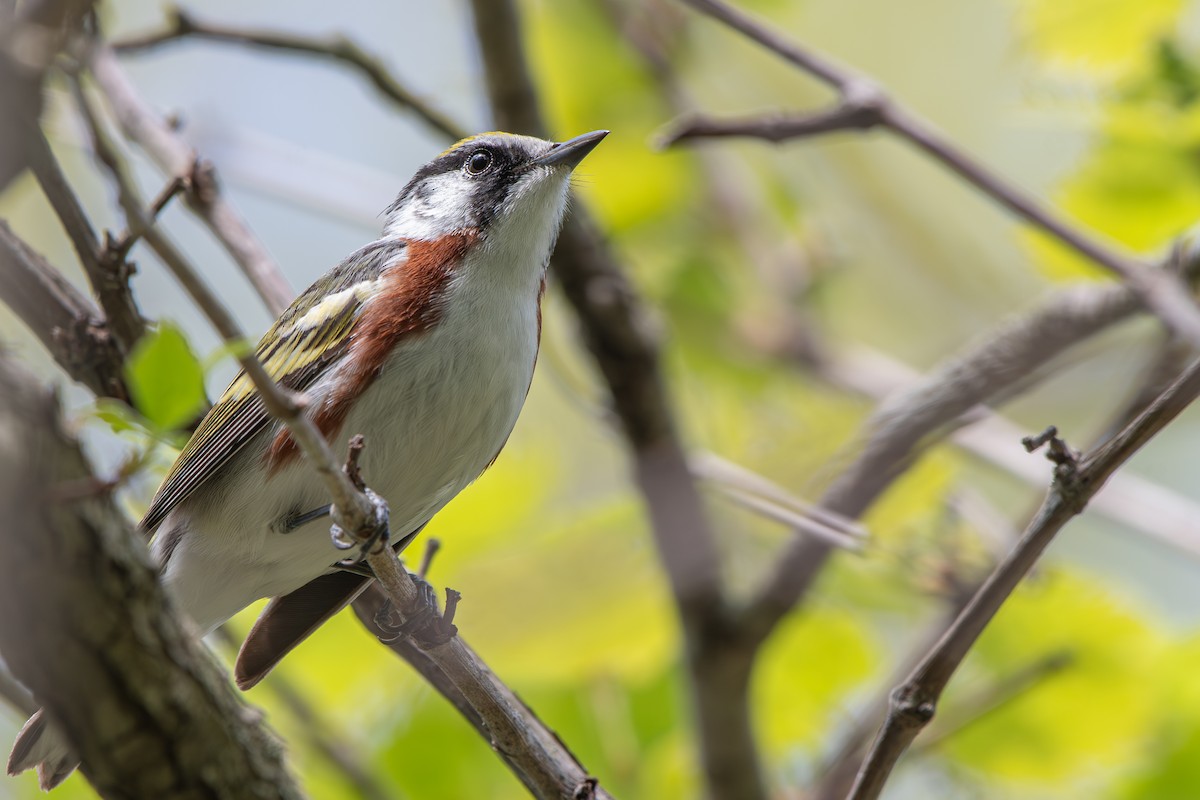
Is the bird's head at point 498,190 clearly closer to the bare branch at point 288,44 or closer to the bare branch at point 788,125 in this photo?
the bare branch at point 288,44

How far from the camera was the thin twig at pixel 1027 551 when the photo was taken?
1973 mm

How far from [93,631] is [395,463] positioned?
1659 mm

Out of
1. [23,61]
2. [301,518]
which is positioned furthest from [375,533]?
[23,61]

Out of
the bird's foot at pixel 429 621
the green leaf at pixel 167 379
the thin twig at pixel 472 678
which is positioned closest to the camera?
the green leaf at pixel 167 379

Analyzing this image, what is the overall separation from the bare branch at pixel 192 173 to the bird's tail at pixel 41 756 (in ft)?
4.61

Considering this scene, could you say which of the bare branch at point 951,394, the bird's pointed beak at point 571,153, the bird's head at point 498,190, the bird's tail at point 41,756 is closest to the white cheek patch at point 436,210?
the bird's head at point 498,190

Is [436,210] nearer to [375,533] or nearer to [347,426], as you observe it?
[347,426]

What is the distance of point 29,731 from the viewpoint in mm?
2984

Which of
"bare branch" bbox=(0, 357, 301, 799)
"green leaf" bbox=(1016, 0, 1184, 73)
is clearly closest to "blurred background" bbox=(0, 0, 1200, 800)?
"green leaf" bbox=(1016, 0, 1184, 73)

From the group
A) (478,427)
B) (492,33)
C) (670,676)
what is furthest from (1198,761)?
(492,33)

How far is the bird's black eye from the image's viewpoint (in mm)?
4215

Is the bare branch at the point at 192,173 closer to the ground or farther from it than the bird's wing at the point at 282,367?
farther from it

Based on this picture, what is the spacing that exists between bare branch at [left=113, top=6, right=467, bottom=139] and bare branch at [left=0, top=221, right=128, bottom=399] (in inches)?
50.4

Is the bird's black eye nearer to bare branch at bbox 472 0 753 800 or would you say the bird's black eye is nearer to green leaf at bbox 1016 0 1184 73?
bare branch at bbox 472 0 753 800
